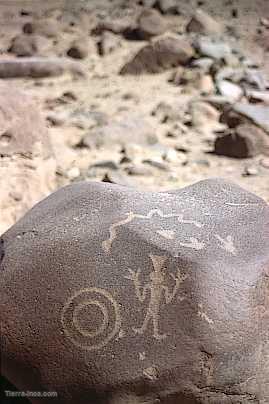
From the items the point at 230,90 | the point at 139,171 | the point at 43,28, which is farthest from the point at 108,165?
the point at 43,28

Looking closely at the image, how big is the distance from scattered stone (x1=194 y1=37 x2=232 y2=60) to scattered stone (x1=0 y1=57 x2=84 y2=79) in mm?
788

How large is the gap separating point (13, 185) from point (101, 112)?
1312 millimetres

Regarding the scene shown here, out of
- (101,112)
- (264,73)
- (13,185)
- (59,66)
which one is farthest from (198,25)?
(13,185)

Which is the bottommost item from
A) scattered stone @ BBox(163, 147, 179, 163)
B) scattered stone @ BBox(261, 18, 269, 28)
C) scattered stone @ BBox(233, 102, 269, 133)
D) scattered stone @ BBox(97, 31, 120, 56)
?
scattered stone @ BBox(97, 31, 120, 56)

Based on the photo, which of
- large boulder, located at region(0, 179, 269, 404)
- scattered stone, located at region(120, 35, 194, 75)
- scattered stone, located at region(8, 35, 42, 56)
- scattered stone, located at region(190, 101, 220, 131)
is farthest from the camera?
scattered stone, located at region(8, 35, 42, 56)

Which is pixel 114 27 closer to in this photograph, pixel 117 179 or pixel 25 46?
pixel 25 46

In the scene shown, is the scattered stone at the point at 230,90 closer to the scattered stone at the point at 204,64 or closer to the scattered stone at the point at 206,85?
the scattered stone at the point at 206,85

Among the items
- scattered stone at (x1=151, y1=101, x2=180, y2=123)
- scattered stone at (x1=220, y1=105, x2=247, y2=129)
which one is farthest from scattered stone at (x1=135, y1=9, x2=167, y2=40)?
scattered stone at (x1=220, y1=105, x2=247, y2=129)

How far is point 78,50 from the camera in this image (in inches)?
175

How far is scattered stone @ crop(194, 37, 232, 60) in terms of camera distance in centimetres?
422

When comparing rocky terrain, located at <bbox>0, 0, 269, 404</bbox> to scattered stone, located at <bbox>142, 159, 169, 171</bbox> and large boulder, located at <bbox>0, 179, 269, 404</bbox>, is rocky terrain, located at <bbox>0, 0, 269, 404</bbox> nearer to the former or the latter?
scattered stone, located at <bbox>142, 159, 169, 171</bbox>

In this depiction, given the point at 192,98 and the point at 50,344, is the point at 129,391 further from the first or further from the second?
the point at 192,98

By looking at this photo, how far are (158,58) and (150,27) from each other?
621 mm

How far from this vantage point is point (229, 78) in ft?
12.9
